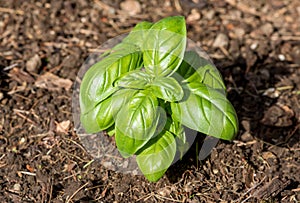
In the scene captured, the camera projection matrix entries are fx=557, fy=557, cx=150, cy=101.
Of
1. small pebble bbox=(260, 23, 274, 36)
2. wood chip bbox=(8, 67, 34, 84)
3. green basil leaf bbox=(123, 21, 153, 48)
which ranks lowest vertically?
wood chip bbox=(8, 67, 34, 84)

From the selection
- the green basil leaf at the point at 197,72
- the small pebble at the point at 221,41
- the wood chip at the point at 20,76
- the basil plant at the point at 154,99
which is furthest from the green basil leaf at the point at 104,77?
the small pebble at the point at 221,41

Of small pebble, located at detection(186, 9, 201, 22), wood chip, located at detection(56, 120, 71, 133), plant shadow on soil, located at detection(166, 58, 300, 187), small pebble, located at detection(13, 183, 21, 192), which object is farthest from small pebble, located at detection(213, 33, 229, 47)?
small pebble, located at detection(13, 183, 21, 192)

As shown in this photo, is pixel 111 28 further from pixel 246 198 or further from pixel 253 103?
pixel 246 198

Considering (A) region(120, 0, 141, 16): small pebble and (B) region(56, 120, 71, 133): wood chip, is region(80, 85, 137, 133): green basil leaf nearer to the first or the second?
(B) region(56, 120, 71, 133): wood chip

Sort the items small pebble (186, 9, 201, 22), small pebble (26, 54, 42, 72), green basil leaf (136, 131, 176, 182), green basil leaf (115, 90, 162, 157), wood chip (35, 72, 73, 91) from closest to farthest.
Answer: green basil leaf (115, 90, 162, 157), green basil leaf (136, 131, 176, 182), wood chip (35, 72, 73, 91), small pebble (26, 54, 42, 72), small pebble (186, 9, 201, 22)

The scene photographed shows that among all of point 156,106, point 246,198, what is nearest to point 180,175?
point 246,198

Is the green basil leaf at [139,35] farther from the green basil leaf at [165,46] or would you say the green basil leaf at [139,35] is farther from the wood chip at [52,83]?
the wood chip at [52,83]
